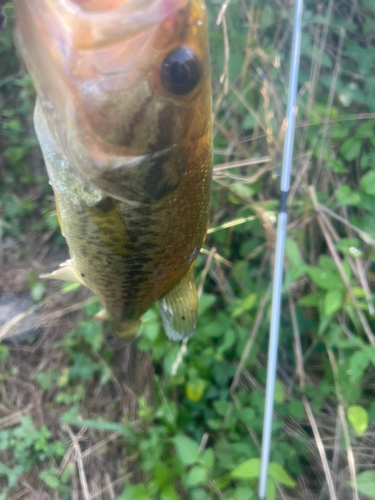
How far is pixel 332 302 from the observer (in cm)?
107

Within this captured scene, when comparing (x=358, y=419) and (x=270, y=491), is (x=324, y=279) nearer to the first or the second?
(x=358, y=419)

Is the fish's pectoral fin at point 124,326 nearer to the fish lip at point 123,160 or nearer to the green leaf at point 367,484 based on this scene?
the fish lip at point 123,160

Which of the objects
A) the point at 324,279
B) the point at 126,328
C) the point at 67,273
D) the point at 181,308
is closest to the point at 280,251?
the point at 324,279

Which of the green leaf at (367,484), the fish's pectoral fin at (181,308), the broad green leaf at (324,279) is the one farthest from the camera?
the broad green leaf at (324,279)

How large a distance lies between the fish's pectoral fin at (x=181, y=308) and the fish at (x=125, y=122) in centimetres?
13

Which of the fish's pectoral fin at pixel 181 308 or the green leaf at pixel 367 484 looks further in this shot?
the green leaf at pixel 367 484

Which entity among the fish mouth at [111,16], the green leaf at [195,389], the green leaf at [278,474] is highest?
the fish mouth at [111,16]

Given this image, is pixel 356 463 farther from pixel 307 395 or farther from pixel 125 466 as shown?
pixel 125 466

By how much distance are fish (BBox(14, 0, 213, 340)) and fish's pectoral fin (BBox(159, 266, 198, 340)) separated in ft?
0.42

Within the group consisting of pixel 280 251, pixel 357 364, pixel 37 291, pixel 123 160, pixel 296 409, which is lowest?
pixel 296 409

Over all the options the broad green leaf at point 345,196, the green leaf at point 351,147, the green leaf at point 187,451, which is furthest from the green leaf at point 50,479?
the green leaf at point 351,147

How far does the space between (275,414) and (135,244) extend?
3.94 ft

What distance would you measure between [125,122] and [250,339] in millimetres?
1115

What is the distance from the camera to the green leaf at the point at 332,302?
1056mm
